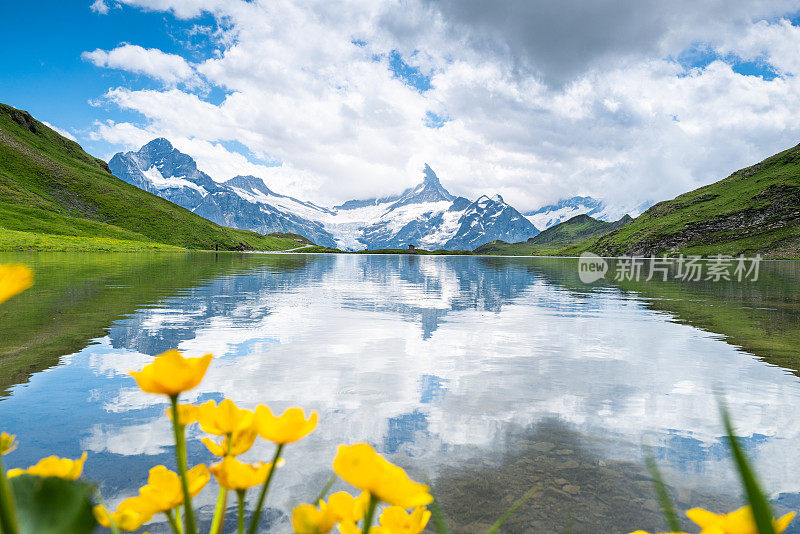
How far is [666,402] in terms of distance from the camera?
1023cm

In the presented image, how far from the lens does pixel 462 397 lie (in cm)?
1055

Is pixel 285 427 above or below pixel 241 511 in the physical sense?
above

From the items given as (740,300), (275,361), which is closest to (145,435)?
(275,361)

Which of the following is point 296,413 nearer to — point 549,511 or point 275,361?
point 549,511

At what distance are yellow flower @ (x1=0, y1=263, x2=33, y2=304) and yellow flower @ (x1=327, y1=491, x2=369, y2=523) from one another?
1.34 meters

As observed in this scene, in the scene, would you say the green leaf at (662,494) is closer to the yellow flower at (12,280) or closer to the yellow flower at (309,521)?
the yellow flower at (309,521)

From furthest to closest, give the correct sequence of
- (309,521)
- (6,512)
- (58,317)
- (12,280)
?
(58,317), (309,521), (12,280), (6,512)

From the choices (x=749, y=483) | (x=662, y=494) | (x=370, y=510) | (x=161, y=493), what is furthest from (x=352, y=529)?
(x=749, y=483)

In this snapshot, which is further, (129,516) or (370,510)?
(129,516)

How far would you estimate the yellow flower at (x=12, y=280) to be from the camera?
943mm

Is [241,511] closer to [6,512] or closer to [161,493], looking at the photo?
[161,493]

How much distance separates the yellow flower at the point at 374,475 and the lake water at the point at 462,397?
18.8 inches

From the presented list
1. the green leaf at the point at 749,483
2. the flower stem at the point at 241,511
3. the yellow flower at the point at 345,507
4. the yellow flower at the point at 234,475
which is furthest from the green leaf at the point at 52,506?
the green leaf at the point at 749,483

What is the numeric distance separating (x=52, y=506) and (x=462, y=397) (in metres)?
9.92
